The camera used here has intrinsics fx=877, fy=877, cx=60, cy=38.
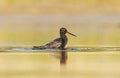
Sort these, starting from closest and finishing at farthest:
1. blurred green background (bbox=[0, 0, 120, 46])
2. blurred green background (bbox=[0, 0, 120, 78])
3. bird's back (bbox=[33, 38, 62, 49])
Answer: blurred green background (bbox=[0, 0, 120, 78])
bird's back (bbox=[33, 38, 62, 49])
blurred green background (bbox=[0, 0, 120, 46])

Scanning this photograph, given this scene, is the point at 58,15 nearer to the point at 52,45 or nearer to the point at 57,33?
the point at 57,33

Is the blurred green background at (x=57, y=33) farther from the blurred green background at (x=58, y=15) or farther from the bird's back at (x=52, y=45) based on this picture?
the bird's back at (x=52, y=45)

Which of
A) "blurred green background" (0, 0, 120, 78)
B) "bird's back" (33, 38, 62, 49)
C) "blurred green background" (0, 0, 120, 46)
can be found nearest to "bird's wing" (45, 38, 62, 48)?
"bird's back" (33, 38, 62, 49)

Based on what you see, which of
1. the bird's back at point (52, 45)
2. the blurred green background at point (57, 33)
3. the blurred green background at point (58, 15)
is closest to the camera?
the blurred green background at point (57, 33)

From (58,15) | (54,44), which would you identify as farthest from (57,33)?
(58,15)

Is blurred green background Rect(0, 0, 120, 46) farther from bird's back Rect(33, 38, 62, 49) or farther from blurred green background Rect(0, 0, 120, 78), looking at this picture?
bird's back Rect(33, 38, 62, 49)

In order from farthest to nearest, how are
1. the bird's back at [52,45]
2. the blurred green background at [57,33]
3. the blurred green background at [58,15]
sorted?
1. the blurred green background at [58,15]
2. the bird's back at [52,45]
3. the blurred green background at [57,33]

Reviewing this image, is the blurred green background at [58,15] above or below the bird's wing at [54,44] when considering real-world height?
above

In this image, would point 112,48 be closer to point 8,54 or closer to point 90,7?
point 8,54

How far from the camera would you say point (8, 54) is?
19141mm

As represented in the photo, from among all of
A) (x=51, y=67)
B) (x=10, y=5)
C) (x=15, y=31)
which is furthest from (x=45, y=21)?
(x=51, y=67)

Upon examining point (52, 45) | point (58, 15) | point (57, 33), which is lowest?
point (52, 45)

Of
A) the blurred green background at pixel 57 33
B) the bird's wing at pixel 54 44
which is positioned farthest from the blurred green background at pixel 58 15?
the bird's wing at pixel 54 44

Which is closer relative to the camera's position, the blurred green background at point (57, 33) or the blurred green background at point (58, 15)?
the blurred green background at point (57, 33)
